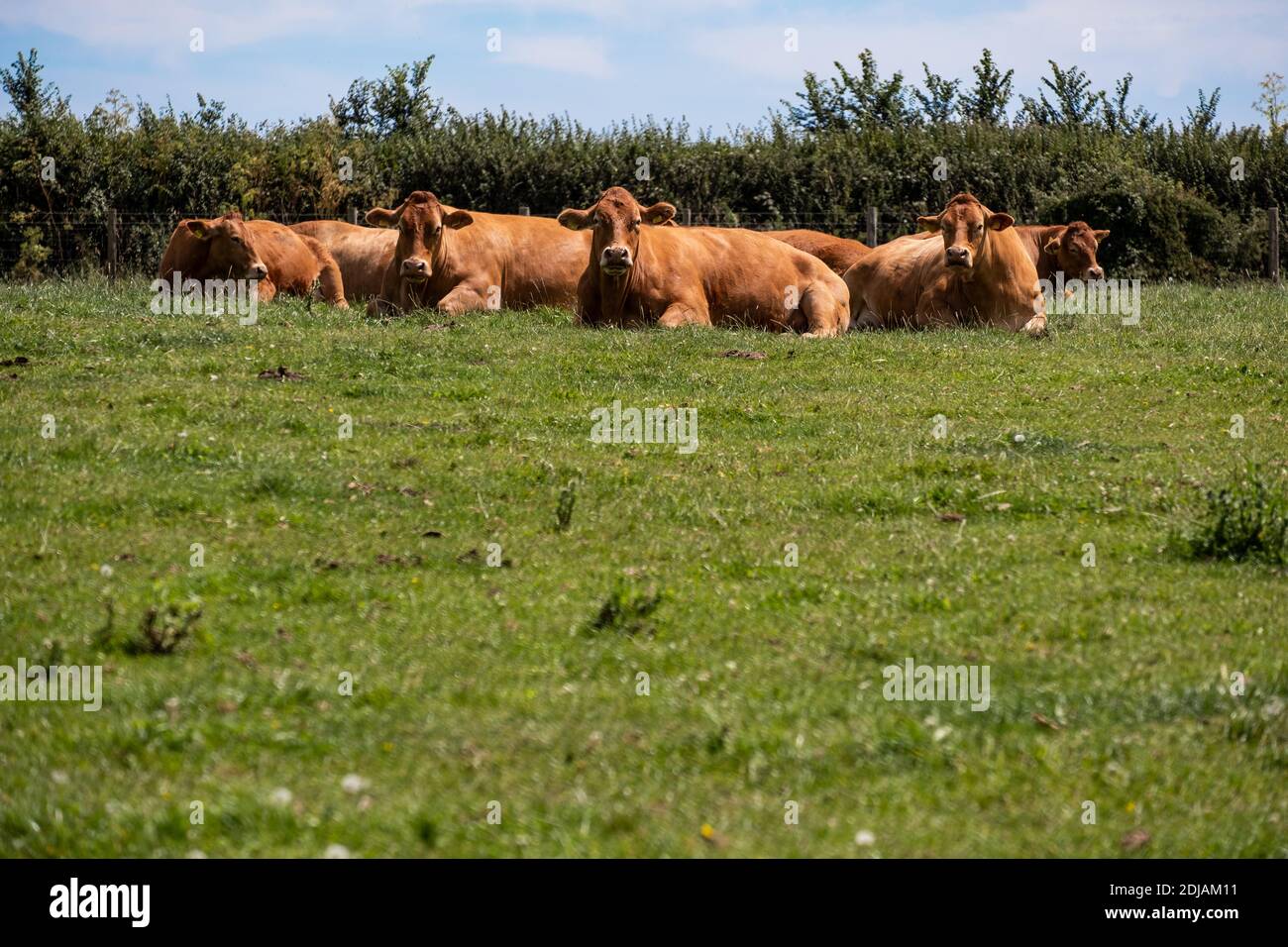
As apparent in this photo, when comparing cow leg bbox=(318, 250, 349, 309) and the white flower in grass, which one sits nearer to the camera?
the white flower in grass

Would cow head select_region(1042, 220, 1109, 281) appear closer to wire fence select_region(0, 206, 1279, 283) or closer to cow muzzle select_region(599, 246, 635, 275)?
wire fence select_region(0, 206, 1279, 283)

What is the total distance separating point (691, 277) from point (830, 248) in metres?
5.51

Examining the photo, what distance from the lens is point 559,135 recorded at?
35750 mm

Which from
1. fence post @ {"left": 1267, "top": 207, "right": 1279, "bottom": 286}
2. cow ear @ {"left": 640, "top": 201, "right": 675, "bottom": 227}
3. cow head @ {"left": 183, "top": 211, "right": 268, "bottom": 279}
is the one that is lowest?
cow head @ {"left": 183, "top": 211, "right": 268, "bottom": 279}

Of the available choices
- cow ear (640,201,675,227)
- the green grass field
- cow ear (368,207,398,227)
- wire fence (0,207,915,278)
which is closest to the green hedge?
wire fence (0,207,915,278)

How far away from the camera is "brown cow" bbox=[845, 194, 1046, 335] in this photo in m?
18.8

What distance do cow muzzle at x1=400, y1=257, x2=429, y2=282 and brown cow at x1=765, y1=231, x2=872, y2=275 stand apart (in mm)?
6130

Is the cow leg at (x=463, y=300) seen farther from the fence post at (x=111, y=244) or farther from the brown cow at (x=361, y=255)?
the fence post at (x=111, y=244)

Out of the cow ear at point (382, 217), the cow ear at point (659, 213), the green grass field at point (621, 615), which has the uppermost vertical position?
the cow ear at point (382, 217)

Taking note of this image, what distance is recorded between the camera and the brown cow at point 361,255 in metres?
22.2

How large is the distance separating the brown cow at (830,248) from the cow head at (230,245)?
7.98m

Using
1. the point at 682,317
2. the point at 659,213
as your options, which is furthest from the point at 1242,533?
the point at 659,213

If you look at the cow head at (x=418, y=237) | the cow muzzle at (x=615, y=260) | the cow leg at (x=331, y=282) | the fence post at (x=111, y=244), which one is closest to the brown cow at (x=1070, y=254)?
the cow muzzle at (x=615, y=260)

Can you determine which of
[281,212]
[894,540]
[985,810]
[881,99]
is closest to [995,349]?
[894,540]
